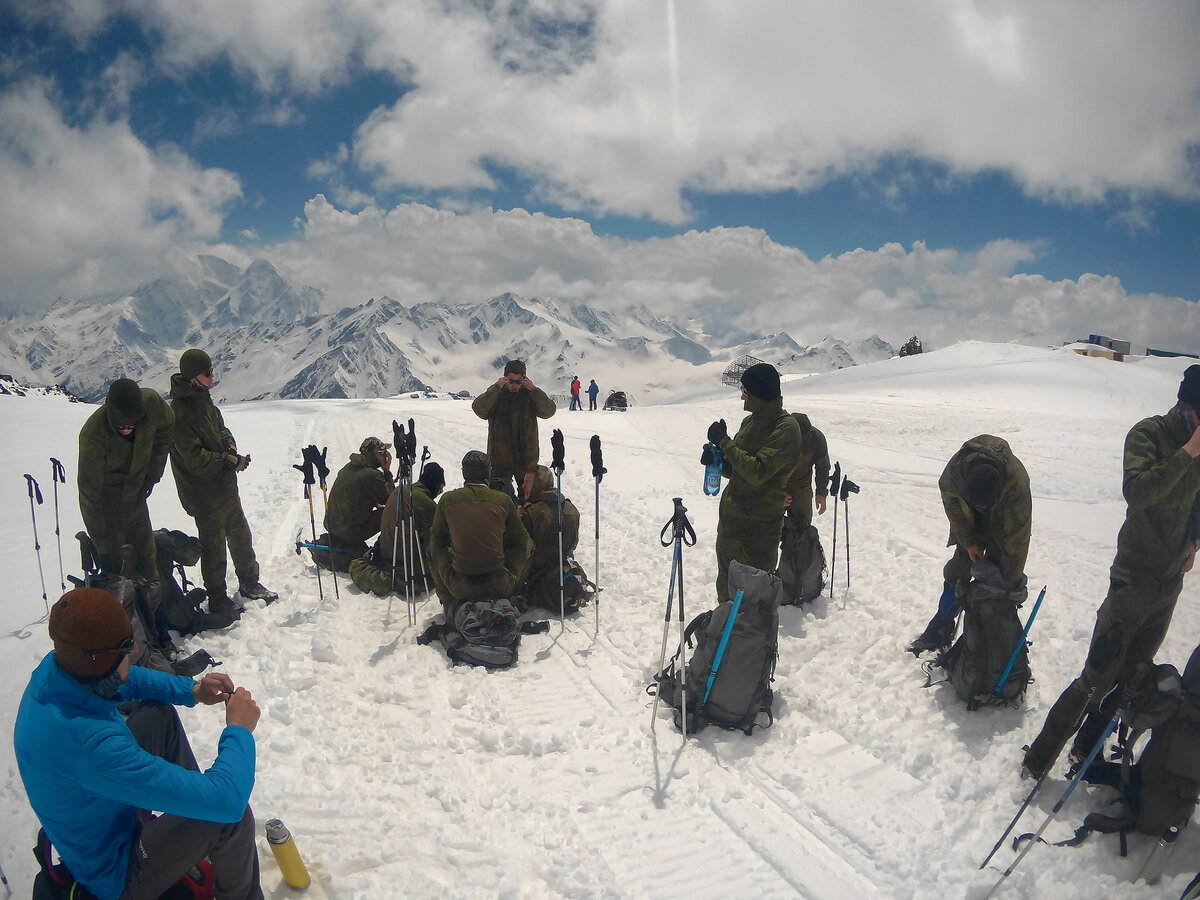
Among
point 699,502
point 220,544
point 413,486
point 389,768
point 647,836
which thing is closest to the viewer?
point 647,836

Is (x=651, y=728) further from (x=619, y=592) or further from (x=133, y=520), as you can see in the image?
(x=133, y=520)

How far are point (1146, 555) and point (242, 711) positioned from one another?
575 centimetres

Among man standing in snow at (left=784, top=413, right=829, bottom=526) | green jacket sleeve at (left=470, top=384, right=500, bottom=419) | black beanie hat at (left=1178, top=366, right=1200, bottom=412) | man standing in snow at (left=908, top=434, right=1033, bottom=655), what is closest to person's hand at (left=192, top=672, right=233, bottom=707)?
green jacket sleeve at (left=470, top=384, right=500, bottom=419)

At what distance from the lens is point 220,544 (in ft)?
21.4

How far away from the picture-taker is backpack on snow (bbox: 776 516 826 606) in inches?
277

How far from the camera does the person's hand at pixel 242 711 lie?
2984 mm

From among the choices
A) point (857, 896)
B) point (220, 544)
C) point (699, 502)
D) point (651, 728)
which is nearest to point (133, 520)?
point (220, 544)

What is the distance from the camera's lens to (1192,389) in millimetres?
4090

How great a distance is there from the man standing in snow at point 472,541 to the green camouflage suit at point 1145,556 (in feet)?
15.2

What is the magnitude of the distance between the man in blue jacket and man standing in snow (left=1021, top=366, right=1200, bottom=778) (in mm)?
4977

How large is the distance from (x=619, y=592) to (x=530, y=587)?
1150 mm

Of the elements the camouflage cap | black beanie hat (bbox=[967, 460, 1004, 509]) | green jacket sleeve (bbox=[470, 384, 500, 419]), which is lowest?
black beanie hat (bbox=[967, 460, 1004, 509])

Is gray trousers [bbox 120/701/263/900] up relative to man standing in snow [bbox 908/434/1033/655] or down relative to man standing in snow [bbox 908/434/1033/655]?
down

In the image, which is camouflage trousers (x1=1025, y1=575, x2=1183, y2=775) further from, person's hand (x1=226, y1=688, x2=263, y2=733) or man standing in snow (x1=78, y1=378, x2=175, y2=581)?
man standing in snow (x1=78, y1=378, x2=175, y2=581)
